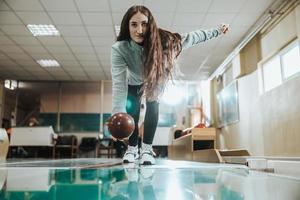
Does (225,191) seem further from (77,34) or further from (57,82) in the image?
(57,82)

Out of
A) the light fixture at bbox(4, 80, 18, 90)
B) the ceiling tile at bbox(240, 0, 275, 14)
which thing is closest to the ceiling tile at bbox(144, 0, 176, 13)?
the ceiling tile at bbox(240, 0, 275, 14)

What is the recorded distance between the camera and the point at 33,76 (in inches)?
425

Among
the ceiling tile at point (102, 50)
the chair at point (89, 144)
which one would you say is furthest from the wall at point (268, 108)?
the chair at point (89, 144)

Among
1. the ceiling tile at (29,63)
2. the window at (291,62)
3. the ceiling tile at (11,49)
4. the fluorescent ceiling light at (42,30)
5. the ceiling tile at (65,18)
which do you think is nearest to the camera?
the window at (291,62)

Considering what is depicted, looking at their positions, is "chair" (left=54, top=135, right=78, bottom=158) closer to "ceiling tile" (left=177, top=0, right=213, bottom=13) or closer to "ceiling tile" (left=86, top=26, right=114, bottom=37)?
"ceiling tile" (left=86, top=26, right=114, bottom=37)

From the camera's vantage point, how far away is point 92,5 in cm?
572

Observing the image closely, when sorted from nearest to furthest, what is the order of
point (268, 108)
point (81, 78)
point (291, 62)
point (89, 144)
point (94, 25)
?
point (291, 62), point (268, 108), point (94, 25), point (81, 78), point (89, 144)

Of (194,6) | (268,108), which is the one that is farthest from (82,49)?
(268,108)

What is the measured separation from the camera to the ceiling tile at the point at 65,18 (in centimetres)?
607

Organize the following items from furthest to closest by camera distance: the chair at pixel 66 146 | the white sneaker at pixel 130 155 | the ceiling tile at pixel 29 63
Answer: the chair at pixel 66 146 → the ceiling tile at pixel 29 63 → the white sneaker at pixel 130 155

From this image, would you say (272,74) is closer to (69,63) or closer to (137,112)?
(137,112)

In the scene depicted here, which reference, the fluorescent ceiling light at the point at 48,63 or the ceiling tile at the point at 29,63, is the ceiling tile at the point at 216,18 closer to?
the fluorescent ceiling light at the point at 48,63

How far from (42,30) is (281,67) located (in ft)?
17.2

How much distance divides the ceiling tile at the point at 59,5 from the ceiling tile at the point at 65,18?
17cm
